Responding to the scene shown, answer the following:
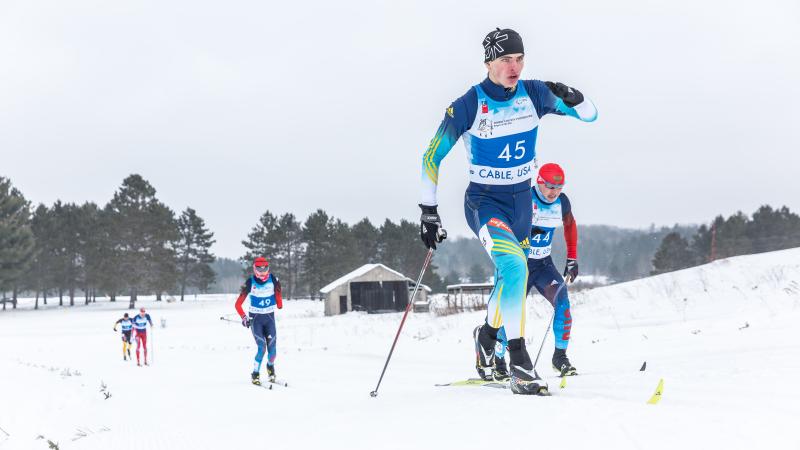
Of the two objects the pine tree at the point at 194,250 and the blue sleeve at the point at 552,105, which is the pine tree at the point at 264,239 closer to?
the pine tree at the point at 194,250

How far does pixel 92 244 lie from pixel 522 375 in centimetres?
7946

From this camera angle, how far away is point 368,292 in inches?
2037

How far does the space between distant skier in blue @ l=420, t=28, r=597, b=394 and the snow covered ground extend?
99 centimetres

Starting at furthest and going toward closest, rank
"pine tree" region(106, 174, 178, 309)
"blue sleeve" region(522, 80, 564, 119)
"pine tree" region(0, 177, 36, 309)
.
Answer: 1. "pine tree" region(106, 174, 178, 309)
2. "pine tree" region(0, 177, 36, 309)
3. "blue sleeve" region(522, 80, 564, 119)

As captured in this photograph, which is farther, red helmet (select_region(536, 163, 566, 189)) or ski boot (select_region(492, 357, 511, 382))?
red helmet (select_region(536, 163, 566, 189))

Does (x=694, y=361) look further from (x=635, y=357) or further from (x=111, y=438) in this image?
(x=111, y=438)

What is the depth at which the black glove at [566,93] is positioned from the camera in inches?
178

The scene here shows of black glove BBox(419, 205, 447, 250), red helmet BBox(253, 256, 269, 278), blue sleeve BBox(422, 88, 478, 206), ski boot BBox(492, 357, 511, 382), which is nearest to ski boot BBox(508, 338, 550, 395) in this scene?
black glove BBox(419, 205, 447, 250)

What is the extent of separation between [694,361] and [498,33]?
12.4 ft

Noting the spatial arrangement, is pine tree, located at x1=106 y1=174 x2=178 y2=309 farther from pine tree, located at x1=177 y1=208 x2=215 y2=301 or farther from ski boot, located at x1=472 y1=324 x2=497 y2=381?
ski boot, located at x1=472 y1=324 x2=497 y2=381

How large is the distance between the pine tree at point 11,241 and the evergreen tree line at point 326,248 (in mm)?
25614

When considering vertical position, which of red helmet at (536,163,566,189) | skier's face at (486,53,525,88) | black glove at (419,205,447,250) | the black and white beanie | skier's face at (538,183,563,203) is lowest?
black glove at (419,205,447,250)

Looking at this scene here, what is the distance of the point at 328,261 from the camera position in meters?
77.9

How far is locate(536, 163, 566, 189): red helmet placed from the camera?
6.44 m
